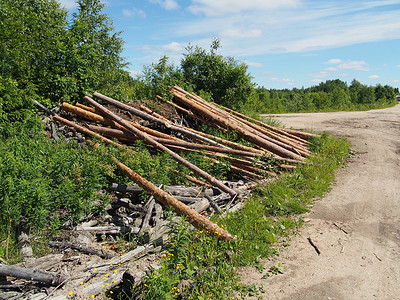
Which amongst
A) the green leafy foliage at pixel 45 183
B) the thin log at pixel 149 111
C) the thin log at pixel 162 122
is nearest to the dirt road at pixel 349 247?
the green leafy foliage at pixel 45 183

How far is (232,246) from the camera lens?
475cm

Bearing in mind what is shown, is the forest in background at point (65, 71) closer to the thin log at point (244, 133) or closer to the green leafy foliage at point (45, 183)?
the thin log at point (244, 133)

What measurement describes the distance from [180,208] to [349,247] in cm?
281

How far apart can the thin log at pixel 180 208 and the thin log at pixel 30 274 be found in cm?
212

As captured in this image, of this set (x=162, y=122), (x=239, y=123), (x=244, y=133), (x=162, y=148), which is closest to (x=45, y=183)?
(x=162, y=148)

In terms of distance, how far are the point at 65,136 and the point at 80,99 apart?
203 cm

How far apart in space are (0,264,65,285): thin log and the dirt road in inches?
94.4

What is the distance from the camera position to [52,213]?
5.10m

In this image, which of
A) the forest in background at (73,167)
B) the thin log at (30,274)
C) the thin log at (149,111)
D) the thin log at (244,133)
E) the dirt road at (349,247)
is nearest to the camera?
the thin log at (30,274)

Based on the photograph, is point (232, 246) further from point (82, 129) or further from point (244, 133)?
point (82, 129)

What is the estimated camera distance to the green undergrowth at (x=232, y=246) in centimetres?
372

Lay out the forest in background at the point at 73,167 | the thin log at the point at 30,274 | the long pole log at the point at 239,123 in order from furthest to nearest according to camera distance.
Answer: the long pole log at the point at 239,123, the forest in background at the point at 73,167, the thin log at the point at 30,274

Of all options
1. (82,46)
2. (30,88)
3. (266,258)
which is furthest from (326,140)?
(30,88)

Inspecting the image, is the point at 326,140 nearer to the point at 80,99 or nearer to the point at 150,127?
the point at 150,127
